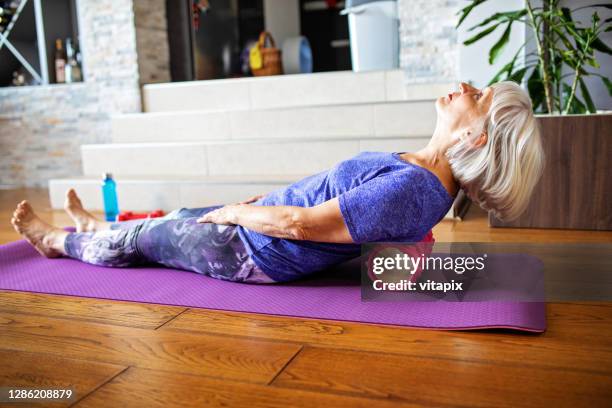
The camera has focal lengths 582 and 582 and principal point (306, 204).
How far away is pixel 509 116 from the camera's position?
4.87 ft

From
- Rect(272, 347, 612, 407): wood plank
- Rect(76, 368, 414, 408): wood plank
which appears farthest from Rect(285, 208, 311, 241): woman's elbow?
Rect(76, 368, 414, 408): wood plank

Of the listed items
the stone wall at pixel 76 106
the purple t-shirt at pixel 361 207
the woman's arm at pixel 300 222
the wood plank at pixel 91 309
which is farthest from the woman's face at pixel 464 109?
the stone wall at pixel 76 106

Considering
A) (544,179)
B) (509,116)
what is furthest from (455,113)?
(544,179)

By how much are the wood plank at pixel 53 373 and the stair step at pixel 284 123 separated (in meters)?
2.33

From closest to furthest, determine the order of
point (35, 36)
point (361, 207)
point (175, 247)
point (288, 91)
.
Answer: point (361, 207) → point (175, 247) → point (288, 91) → point (35, 36)

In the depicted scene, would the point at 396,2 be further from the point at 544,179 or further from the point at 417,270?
the point at 417,270

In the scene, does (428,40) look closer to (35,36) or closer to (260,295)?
(260,295)

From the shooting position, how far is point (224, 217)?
176 cm

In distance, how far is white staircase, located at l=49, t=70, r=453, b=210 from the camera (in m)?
3.29

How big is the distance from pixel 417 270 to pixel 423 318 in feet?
0.70

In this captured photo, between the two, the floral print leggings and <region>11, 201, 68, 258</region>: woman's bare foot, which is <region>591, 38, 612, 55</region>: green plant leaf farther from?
<region>11, 201, 68, 258</region>: woman's bare foot

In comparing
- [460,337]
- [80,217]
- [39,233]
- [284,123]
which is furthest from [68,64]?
[460,337]

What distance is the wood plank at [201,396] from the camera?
1.10 meters

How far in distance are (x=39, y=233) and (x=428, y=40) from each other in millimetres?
2564
